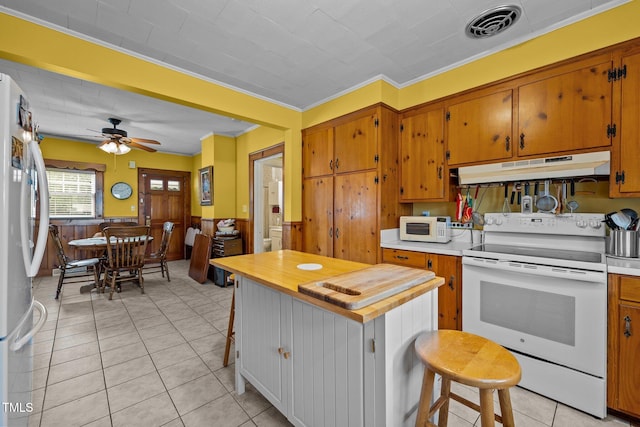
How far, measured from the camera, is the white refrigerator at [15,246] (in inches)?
41.2

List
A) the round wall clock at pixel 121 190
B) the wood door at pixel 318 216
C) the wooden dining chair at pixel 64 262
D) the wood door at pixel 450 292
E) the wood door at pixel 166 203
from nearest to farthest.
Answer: the wood door at pixel 450 292
the wood door at pixel 318 216
the wooden dining chair at pixel 64 262
the round wall clock at pixel 121 190
the wood door at pixel 166 203

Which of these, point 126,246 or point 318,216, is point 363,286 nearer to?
point 318,216

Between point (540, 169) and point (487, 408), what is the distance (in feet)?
6.46

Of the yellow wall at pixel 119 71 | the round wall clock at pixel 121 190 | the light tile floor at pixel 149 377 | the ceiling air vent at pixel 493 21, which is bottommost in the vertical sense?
the light tile floor at pixel 149 377

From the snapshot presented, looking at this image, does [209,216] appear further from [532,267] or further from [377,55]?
[532,267]

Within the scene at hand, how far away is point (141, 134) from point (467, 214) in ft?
18.9

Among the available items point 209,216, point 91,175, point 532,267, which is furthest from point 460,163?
point 91,175

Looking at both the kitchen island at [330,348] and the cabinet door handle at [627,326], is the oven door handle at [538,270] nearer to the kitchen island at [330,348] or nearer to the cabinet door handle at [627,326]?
the cabinet door handle at [627,326]

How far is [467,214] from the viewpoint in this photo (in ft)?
9.01

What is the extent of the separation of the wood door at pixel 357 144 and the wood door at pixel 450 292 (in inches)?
48.1

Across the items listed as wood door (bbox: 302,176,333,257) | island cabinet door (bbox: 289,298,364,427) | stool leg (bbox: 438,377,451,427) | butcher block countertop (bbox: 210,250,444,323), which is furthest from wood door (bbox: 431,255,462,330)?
island cabinet door (bbox: 289,298,364,427)

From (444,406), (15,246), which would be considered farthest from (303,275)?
(15,246)

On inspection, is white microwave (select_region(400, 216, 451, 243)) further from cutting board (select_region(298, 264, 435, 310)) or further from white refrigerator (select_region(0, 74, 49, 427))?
white refrigerator (select_region(0, 74, 49, 427))

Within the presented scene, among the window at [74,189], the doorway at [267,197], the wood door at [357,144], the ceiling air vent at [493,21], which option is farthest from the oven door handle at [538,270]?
the window at [74,189]
